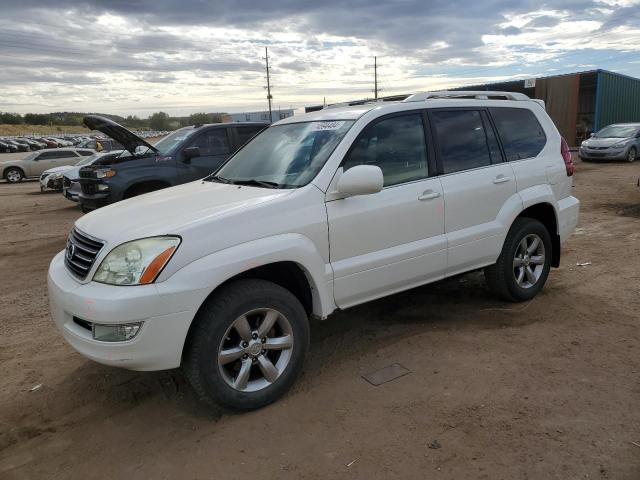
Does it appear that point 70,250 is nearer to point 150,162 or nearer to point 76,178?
point 150,162

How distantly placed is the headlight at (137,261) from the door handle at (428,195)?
1.89 metres

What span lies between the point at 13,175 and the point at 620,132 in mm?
26108

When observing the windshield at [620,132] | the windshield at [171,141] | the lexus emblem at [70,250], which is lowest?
the windshield at [620,132]

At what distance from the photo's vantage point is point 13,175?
78.4 feet

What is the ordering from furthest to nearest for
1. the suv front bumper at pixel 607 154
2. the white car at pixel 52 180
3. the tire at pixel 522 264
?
the suv front bumper at pixel 607 154 → the white car at pixel 52 180 → the tire at pixel 522 264

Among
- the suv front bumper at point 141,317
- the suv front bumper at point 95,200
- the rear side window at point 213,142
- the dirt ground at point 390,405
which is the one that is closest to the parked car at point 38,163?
the suv front bumper at point 95,200

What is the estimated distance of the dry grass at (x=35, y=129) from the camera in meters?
91.3

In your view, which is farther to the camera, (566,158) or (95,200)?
(95,200)

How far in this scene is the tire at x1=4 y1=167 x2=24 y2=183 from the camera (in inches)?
934

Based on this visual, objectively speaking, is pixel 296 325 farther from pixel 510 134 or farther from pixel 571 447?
pixel 510 134

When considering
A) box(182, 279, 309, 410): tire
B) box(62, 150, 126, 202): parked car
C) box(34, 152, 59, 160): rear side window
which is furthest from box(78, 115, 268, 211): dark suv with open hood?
box(34, 152, 59, 160): rear side window

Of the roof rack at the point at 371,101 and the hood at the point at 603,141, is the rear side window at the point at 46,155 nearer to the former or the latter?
the roof rack at the point at 371,101

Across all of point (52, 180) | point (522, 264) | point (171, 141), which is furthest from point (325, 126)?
point (52, 180)

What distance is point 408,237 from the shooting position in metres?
3.94
